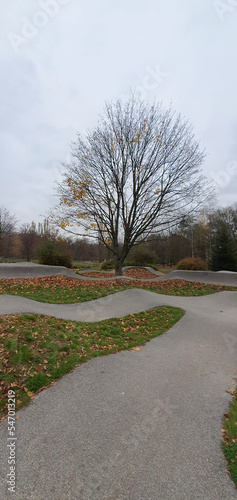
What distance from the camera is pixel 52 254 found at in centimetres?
1627

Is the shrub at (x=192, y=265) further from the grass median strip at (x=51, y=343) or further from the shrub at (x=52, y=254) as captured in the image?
the grass median strip at (x=51, y=343)

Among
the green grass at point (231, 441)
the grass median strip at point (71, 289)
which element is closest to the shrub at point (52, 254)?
the grass median strip at point (71, 289)

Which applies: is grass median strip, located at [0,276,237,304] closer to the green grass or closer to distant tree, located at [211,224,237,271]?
the green grass

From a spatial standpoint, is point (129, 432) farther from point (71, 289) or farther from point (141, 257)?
point (141, 257)

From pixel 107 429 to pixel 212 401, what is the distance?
1441 millimetres

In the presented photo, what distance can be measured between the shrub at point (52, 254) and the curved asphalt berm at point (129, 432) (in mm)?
13130

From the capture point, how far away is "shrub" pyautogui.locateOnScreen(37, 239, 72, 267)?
16219 mm

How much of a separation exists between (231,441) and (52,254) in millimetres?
15234

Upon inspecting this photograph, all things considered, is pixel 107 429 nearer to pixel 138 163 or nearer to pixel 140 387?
pixel 140 387

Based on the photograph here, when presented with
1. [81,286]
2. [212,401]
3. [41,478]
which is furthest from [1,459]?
[81,286]

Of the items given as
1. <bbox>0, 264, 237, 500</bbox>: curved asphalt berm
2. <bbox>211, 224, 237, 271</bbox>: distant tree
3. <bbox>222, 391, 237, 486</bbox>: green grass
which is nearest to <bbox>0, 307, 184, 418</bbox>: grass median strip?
<bbox>0, 264, 237, 500</bbox>: curved asphalt berm

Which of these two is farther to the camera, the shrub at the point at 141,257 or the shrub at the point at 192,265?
the shrub at the point at 141,257

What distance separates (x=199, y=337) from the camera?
5.21 meters

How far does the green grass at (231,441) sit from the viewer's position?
198 centimetres
